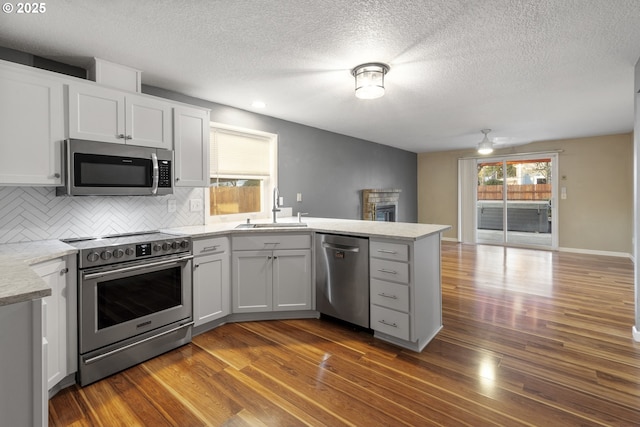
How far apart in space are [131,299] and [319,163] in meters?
3.29

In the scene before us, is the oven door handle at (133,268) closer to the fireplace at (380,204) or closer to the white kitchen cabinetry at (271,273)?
the white kitchen cabinetry at (271,273)

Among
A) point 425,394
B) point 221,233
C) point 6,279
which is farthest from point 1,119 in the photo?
point 425,394

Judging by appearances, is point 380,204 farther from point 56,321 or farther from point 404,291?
point 56,321

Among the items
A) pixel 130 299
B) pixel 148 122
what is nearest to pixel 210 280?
pixel 130 299

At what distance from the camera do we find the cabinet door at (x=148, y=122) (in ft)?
8.26

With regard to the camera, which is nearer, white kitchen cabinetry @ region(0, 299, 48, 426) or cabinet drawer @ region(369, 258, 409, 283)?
white kitchen cabinetry @ region(0, 299, 48, 426)

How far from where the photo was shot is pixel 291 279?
9.95 feet

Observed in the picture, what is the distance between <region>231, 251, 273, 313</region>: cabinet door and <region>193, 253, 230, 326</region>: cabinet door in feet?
0.27

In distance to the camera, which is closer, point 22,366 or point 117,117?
point 22,366

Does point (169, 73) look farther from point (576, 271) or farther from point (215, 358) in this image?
point (576, 271)

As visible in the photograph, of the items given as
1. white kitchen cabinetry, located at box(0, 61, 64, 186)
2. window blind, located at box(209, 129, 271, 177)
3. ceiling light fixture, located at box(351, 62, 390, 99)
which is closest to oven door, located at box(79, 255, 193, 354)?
white kitchen cabinetry, located at box(0, 61, 64, 186)

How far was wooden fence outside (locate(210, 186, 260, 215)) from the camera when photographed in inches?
142

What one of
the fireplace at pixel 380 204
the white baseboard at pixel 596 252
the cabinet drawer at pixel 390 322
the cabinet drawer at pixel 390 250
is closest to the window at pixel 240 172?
the cabinet drawer at pixel 390 250

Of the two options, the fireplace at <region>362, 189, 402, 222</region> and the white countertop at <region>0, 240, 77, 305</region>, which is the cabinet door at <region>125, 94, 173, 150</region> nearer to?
the white countertop at <region>0, 240, 77, 305</region>
